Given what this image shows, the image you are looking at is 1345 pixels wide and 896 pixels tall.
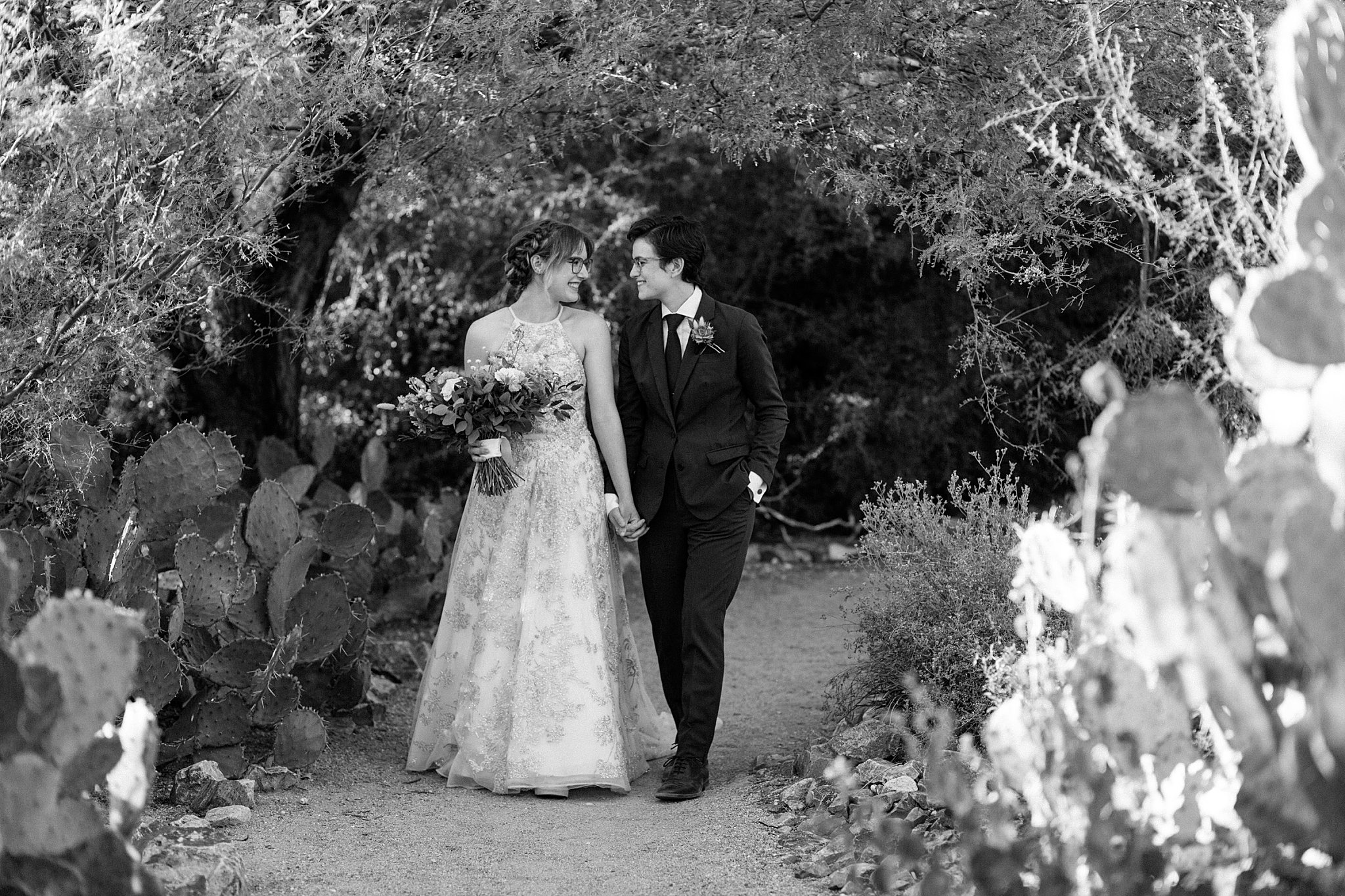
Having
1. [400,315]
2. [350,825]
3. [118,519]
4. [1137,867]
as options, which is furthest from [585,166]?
[1137,867]

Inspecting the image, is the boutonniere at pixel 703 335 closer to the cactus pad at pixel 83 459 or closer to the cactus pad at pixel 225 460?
the cactus pad at pixel 225 460

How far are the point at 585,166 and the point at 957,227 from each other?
14.6ft

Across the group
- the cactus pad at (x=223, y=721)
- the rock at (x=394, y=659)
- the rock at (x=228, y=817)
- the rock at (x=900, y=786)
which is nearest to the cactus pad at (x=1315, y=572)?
the rock at (x=900, y=786)

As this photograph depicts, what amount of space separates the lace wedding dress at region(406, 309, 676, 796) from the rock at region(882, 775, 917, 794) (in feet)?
3.11

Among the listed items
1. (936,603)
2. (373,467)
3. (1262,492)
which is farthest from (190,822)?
(373,467)

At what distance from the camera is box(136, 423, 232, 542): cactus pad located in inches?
202

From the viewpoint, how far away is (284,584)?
5.05m

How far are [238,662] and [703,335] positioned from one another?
6.53 ft

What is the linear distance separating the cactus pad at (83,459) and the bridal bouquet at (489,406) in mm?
1008

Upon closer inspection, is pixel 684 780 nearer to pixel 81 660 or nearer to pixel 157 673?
pixel 157 673

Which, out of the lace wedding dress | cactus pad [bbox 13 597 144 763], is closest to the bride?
the lace wedding dress

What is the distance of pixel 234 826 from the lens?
4.46 meters

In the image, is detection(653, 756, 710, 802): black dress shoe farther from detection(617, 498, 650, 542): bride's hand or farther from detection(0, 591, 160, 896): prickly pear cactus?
detection(0, 591, 160, 896): prickly pear cactus

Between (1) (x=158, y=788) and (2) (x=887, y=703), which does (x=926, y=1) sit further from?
(1) (x=158, y=788)
